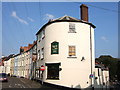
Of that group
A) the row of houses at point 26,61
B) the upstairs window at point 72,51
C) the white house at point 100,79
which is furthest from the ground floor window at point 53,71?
Answer: the row of houses at point 26,61

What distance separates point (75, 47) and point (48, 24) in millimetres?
5288

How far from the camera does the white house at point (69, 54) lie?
21.3m

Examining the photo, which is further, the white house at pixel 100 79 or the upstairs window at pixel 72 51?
the white house at pixel 100 79

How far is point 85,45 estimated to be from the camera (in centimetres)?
2277

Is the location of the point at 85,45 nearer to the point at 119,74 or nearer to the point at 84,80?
the point at 84,80

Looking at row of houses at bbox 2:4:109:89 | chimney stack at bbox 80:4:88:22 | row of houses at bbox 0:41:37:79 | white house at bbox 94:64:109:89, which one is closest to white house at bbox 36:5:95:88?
row of houses at bbox 2:4:109:89

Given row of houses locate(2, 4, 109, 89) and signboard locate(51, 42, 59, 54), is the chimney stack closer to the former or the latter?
row of houses locate(2, 4, 109, 89)

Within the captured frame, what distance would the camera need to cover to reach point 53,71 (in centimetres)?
2227

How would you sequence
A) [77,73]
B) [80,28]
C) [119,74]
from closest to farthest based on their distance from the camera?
[77,73] < [80,28] < [119,74]

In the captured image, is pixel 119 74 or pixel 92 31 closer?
pixel 92 31

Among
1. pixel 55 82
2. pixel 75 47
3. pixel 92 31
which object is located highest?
pixel 92 31

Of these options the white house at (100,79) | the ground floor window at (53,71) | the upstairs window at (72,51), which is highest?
the upstairs window at (72,51)

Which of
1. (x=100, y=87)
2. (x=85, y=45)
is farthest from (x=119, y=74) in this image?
(x=85, y=45)

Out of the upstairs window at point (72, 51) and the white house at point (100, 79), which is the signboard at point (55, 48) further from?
the white house at point (100, 79)
